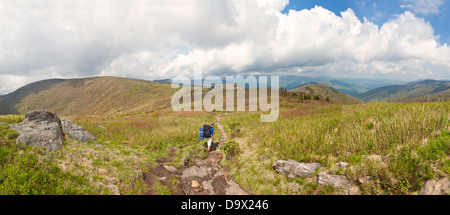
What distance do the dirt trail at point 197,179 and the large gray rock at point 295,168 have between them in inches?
92.8

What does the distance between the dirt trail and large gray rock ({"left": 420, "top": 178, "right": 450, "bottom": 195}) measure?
6.41m

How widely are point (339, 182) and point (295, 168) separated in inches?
76.7

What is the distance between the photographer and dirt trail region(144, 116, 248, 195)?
8.57 meters

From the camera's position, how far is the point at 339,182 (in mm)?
6816

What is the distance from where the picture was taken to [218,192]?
866cm

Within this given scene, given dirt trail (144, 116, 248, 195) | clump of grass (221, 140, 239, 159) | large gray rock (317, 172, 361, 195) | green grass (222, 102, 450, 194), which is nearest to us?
green grass (222, 102, 450, 194)

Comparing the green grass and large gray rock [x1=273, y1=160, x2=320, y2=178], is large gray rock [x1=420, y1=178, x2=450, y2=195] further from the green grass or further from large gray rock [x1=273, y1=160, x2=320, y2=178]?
large gray rock [x1=273, y1=160, x2=320, y2=178]

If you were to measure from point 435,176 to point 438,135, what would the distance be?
279 centimetres

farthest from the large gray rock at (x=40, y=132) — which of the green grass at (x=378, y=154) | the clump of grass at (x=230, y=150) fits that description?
the green grass at (x=378, y=154)

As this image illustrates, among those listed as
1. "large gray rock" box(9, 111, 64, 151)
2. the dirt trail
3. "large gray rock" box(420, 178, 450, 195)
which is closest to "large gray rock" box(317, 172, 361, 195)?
"large gray rock" box(420, 178, 450, 195)

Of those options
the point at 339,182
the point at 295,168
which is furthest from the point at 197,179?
the point at 339,182
